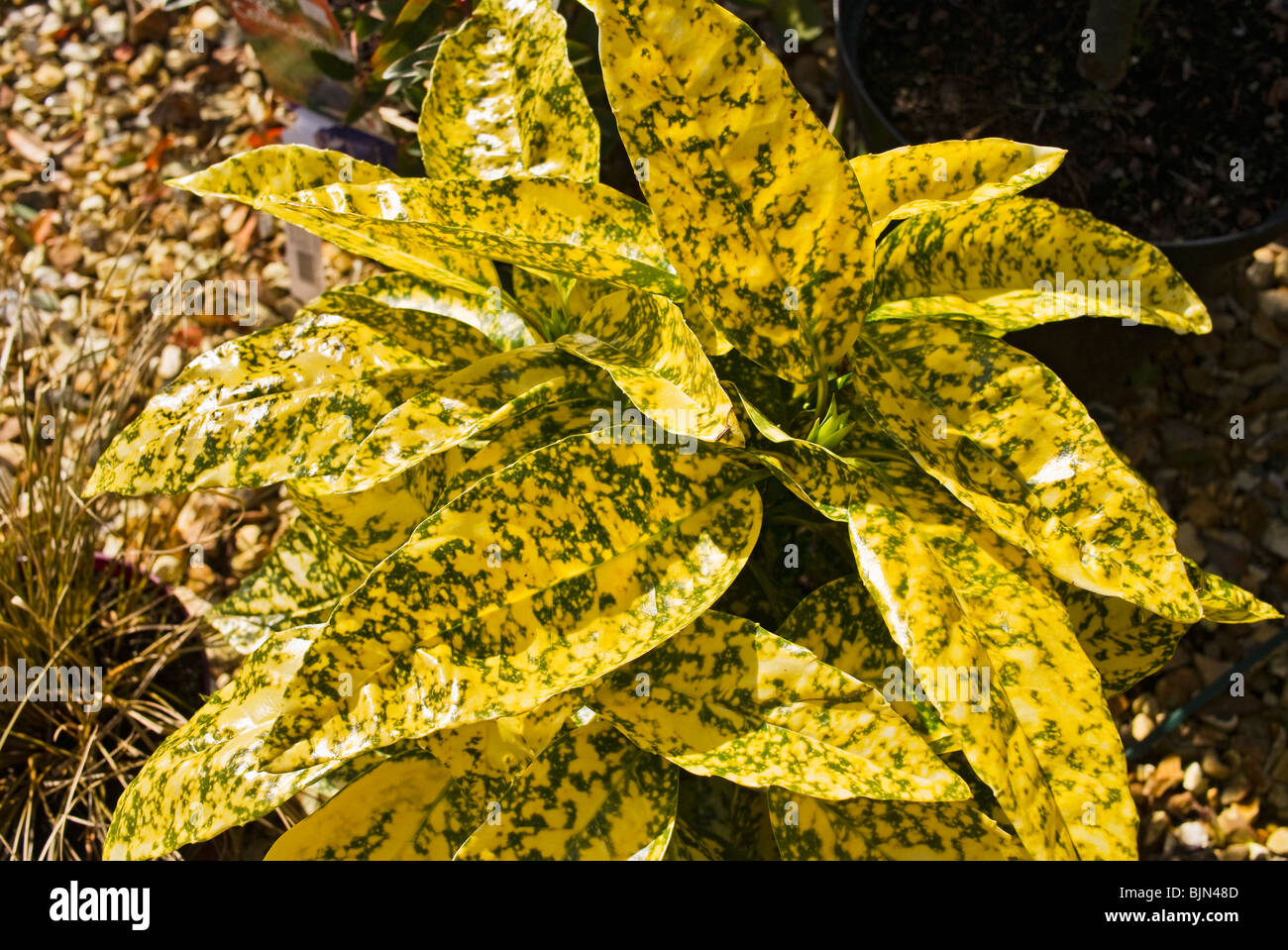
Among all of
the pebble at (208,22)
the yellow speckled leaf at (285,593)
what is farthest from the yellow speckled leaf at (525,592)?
the pebble at (208,22)

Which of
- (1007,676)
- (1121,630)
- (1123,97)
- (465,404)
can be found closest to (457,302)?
(465,404)

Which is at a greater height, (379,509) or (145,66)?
(145,66)

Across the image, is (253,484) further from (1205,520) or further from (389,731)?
(1205,520)

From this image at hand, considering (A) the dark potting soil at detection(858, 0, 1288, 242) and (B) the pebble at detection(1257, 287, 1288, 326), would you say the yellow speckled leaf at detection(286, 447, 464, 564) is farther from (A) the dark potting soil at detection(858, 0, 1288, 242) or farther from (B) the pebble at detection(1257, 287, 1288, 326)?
(B) the pebble at detection(1257, 287, 1288, 326)

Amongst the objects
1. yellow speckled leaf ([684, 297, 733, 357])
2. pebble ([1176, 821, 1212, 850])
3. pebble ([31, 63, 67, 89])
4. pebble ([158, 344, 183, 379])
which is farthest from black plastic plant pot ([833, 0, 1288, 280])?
pebble ([31, 63, 67, 89])

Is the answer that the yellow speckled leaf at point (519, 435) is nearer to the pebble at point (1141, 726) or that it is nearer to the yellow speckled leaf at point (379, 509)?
the yellow speckled leaf at point (379, 509)

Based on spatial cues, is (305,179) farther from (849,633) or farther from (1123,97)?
(1123,97)
